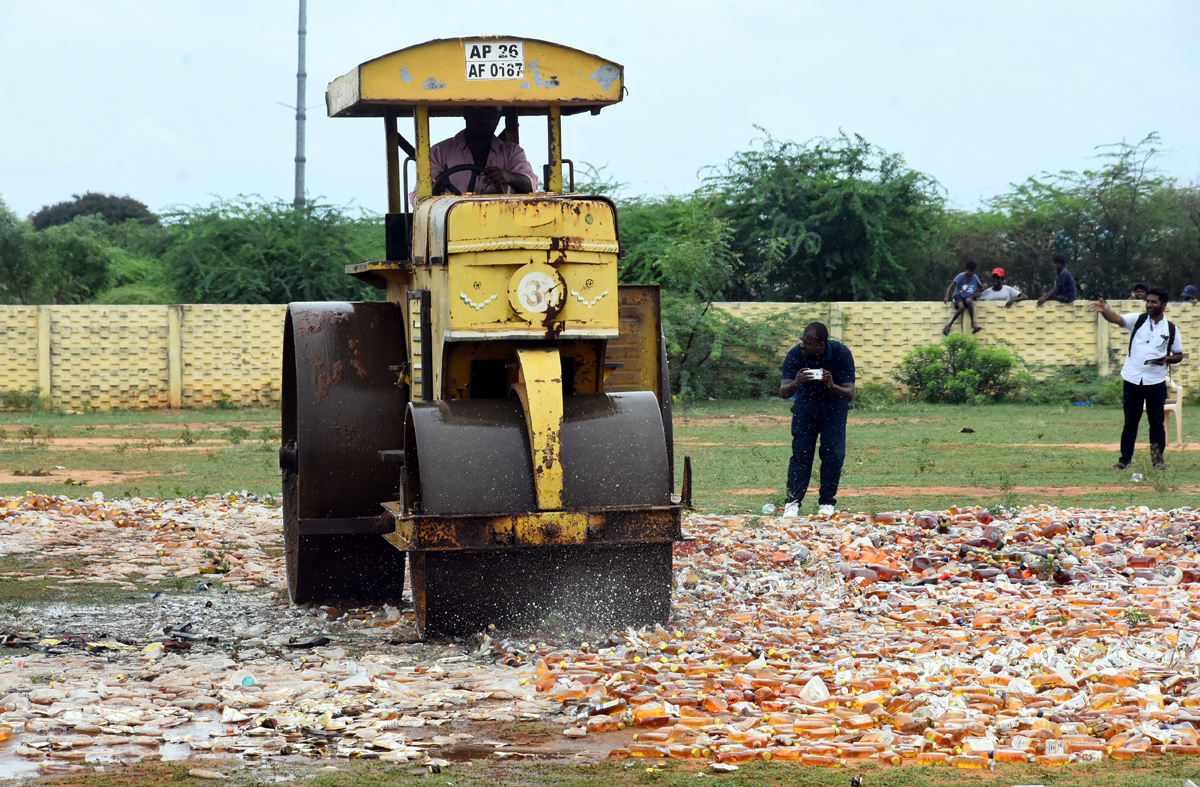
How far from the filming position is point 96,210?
65812 mm

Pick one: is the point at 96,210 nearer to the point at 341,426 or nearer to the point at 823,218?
the point at 823,218

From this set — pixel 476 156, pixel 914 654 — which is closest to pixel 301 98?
pixel 476 156

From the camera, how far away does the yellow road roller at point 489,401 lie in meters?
6.17

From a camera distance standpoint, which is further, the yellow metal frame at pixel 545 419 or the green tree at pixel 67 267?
the green tree at pixel 67 267

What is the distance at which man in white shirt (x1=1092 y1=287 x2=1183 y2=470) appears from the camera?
13.5 metres

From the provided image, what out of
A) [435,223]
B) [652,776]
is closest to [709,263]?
[435,223]

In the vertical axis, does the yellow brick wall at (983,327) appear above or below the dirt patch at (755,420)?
above

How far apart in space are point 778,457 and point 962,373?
1031cm

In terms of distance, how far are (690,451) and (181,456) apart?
6.18 meters

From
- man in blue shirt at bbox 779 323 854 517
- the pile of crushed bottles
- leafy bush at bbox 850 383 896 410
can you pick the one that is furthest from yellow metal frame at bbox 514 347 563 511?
leafy bush at bbox 850 383 896 410

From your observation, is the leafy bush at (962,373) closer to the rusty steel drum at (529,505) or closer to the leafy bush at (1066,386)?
the leafy bush at (1066,386)

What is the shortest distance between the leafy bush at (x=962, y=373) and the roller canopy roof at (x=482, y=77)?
1897 centimetres

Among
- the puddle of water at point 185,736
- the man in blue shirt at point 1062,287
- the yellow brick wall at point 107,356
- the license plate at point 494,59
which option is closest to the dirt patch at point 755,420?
the man in blue shirt at point 1062,287

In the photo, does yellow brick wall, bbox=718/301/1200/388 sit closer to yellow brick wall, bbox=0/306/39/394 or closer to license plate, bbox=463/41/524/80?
yellow brick wall, bbox=0/306/39/394
